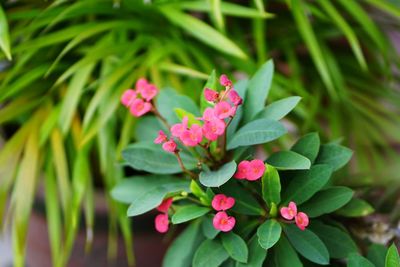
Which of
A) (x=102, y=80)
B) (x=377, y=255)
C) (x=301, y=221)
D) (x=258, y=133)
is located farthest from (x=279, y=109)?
(x=102, y=80)

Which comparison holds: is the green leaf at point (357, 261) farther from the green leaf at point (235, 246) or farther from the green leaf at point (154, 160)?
the green leaf at point (154, 160)

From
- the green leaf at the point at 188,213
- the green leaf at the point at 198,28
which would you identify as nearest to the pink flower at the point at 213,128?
the green leaf at the point at 188,213

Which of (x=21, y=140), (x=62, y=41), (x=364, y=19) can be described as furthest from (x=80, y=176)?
(x=364, y=19)

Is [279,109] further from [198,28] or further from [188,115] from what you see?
[198,28]

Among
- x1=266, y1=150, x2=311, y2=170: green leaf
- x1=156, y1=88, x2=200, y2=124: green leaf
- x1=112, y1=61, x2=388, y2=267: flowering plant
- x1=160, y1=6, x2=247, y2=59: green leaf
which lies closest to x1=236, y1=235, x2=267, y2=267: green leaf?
x1=112, y1=61, x2=388, y2=267: flowering plant

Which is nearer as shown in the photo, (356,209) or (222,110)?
(222,110)

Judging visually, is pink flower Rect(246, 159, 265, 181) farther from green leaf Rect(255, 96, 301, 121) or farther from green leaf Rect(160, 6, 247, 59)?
green leaf Rect(160, 6, 247, 59)
